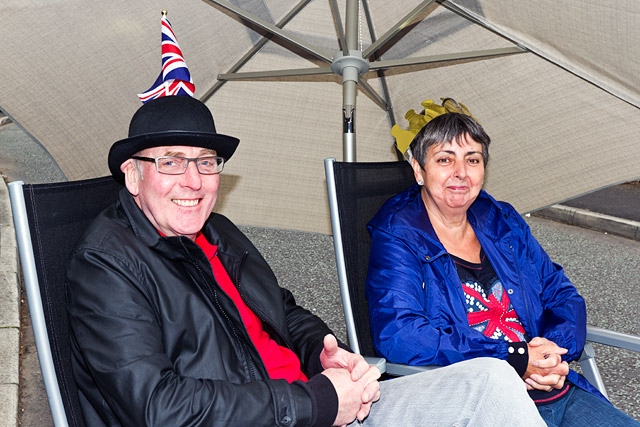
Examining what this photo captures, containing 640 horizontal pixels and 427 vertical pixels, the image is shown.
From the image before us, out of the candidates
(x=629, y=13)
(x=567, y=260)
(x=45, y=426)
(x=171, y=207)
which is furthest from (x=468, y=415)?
(x=567, y=260)

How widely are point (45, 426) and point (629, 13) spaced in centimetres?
317

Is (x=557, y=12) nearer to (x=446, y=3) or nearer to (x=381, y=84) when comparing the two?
(x=446, y=3)

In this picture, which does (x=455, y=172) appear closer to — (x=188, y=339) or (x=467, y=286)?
(x=467, y=286)

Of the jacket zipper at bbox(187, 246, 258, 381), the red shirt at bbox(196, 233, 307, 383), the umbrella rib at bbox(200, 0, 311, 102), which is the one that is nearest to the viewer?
the jacket zipper at bbox(187, 246, 258, 381)

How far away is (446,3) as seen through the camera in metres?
3.27

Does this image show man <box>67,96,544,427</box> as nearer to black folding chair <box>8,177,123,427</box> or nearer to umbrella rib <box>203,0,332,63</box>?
black folding chair <box>8,177,123,427</box>

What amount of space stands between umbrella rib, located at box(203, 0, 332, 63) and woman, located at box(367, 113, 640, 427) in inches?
31.2

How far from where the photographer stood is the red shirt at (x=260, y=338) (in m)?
2.20

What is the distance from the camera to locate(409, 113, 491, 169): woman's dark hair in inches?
106

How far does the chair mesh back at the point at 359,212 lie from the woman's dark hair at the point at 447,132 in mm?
273

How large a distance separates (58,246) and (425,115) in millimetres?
1475

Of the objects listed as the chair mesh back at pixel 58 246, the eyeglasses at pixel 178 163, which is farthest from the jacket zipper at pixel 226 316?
the chair mesh back at pixel 58 246

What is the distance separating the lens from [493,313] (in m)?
2.63

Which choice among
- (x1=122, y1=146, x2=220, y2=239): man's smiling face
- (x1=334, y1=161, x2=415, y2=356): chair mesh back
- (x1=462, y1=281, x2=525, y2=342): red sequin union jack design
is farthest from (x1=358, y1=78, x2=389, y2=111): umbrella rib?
A: (x1=122, y1=146, x2=220, y2=239): man's smiling face
